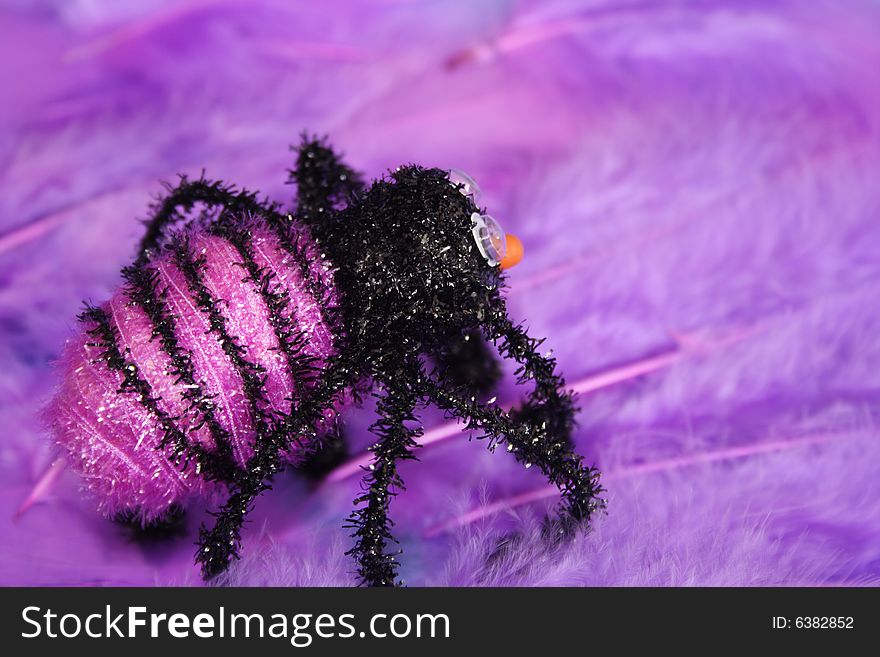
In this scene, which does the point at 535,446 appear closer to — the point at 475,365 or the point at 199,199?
the point at 475,365

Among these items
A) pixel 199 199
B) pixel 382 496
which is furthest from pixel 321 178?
pixel 382 496

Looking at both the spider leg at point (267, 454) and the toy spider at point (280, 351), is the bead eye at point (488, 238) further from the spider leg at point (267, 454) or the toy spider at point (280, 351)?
the spider leg at point (267, 454)

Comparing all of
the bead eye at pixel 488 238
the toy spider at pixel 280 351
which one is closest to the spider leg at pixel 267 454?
the toy spider at pixel 280 351

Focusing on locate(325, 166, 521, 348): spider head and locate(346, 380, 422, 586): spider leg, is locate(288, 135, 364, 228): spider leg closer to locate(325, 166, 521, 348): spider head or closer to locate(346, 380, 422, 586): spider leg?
locate(325, 166, 521, 348): spider head

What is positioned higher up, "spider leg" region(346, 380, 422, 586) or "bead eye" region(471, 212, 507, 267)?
"bead eye" region(471, 212, 507, 267)

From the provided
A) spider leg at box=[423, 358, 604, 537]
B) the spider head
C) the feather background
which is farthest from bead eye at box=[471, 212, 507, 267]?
the feather background

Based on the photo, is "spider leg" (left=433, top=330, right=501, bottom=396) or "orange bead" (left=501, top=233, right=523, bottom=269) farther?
"spider leg" (left=433, top=330, right=501, bottom=396)

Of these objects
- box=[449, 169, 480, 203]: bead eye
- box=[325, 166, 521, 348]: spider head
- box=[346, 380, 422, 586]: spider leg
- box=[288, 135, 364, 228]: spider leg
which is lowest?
box=[346, 380, 422, 586]: spider leg
